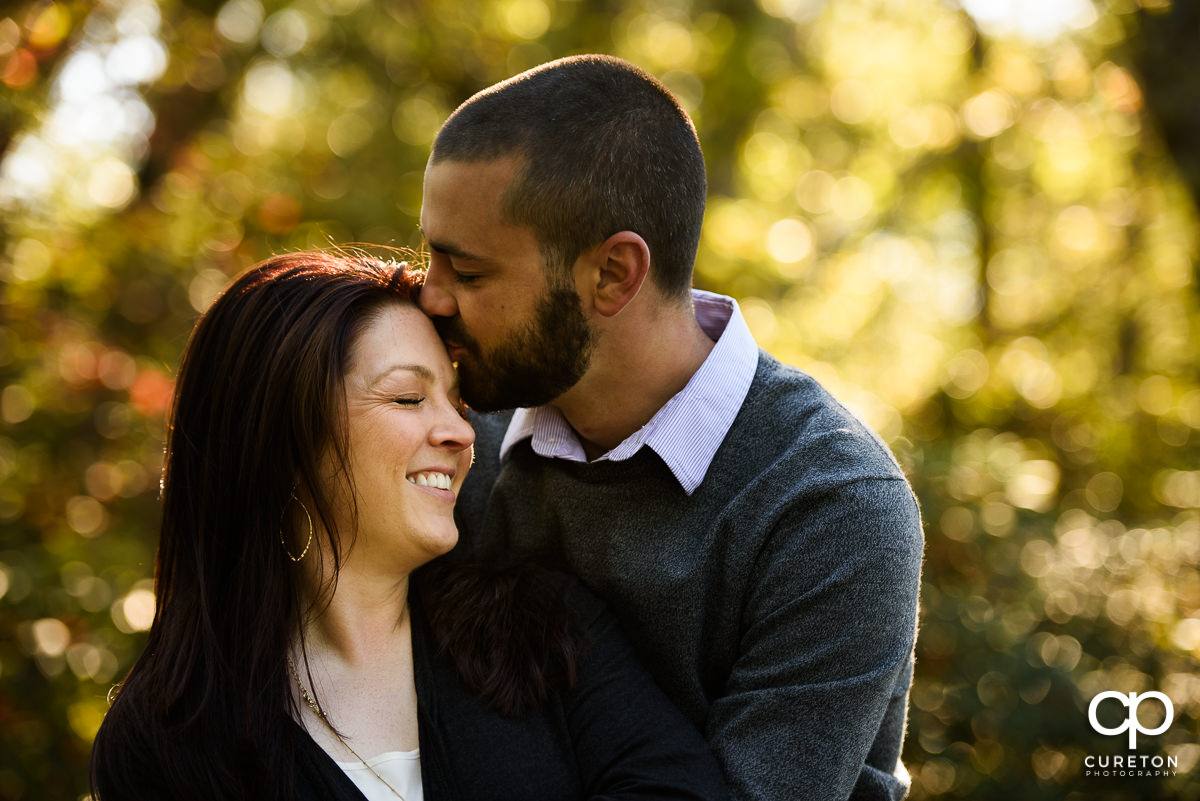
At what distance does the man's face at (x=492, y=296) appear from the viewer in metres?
2.29

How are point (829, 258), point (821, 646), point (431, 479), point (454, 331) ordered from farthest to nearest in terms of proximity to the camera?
point (829, 258), point (454, 331), point (431, 479), point (821, 646)

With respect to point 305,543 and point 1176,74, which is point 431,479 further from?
point 1176,74

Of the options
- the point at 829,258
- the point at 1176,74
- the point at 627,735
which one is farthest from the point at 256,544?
the point at 829,258

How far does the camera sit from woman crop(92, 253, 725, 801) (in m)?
2.10

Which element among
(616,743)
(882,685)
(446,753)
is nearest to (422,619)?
(446,753)

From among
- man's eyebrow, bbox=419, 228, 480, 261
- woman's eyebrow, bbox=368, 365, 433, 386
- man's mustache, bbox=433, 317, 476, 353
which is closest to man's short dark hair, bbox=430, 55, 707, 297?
man's eyebrow, bbox=419, 228, 480, 261

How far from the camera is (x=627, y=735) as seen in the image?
214 cm

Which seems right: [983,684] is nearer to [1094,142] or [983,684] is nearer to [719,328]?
[719,328]

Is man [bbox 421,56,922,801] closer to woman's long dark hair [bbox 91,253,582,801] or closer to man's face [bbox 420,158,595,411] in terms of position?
man's face [bbox 420,158,595,411]

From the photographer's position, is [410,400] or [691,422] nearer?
[410,400]

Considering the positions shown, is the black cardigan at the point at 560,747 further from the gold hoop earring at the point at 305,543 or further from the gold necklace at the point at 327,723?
the gold hoop earring at the point at 305,543

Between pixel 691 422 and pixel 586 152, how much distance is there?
0.64 meters

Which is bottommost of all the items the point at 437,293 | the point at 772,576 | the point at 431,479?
the point at 772,576

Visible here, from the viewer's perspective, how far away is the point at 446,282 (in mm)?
2354
